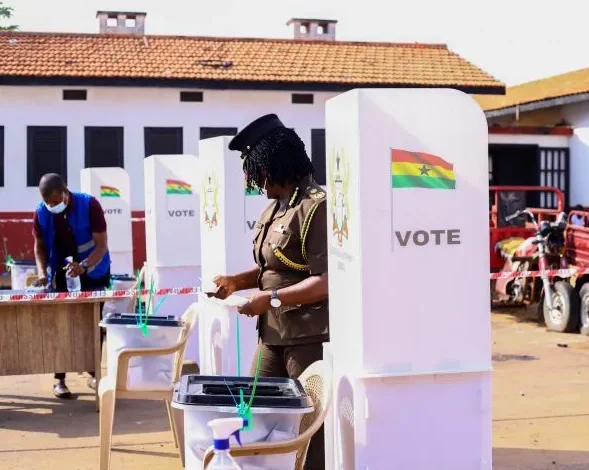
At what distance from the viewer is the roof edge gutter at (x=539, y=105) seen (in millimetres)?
23513

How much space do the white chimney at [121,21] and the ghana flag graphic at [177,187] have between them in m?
20.1

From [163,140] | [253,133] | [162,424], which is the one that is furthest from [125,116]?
[253,133]

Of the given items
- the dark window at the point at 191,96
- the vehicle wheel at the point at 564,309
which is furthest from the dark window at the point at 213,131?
the vehicle wheel at the point at 564,309

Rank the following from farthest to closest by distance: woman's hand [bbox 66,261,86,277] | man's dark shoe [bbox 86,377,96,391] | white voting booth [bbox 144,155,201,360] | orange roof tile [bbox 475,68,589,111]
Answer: orange roof tile [bbox 475,68,589,111]
white voting booth [bbox 144,155,201,360]
man's dark shoe [bbox 86,377,96,391]
woman's hand [bbox 66,261,86,277]

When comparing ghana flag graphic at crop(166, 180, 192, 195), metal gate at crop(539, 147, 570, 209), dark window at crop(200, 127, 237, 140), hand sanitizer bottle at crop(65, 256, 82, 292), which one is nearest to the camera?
hand sanitizer bottle at crop(65, 256, 82, 292)

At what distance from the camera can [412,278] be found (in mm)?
4078

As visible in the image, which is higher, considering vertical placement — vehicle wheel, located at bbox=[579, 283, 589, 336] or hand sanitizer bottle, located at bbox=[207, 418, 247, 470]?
hand sanitizer bottle, located at bbox=[207, 418, 247, 470]

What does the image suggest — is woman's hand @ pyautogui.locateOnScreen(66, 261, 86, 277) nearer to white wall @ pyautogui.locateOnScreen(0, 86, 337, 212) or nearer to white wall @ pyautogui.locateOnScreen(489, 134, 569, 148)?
white wall @ pyautogui.locateOnScreen(0, 86, 337, 212)

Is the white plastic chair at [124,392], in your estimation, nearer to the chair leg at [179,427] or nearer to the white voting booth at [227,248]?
the chair leg at [179,427]

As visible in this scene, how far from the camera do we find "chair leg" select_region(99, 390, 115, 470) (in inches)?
241

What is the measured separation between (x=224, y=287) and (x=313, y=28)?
1027 inches

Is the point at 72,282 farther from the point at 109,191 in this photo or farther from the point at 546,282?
the point at 546,282

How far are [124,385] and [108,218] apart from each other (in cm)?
813

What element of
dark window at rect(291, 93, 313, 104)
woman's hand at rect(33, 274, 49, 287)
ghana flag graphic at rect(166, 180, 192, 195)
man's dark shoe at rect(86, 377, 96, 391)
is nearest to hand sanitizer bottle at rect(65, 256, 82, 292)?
woman's hand at rect(33, 274, 49, 287)
